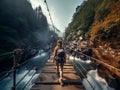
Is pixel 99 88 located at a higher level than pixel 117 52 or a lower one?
lower

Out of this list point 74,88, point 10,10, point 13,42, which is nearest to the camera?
point 74,88

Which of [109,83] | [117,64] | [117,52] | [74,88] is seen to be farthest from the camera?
A: [109,83]

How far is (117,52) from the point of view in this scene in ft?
68.3

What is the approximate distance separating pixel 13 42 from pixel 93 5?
97.5 ft

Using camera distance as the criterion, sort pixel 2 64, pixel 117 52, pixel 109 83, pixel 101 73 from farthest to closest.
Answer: pixel 2 64 < pixel 101 73 < pixel 109 83 < pixel 117 52

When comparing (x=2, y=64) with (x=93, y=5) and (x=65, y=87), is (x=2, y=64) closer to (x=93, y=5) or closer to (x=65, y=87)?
(x=65, y=87)

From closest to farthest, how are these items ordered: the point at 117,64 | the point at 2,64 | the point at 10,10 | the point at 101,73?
the point at 117,64
the point at 101,73
the point at 2,64
the point at 10,10

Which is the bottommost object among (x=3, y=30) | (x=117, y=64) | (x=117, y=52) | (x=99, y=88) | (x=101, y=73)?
(x=99, y=88)

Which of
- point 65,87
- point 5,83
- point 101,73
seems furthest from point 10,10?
point 65,87

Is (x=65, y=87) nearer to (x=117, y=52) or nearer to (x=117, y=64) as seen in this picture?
(x=117, y=64)

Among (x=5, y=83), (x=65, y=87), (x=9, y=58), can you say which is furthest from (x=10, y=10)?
(x=65, y=87)

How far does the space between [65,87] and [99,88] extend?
1914 cm

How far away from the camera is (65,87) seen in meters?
6.41

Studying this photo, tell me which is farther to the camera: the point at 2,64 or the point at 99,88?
the point at 2,64
